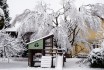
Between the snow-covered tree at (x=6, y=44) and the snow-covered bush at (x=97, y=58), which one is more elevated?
the snow-covered tree at (x=6, y=44)

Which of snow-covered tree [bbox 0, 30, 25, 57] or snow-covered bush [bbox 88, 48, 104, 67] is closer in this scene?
snow-covered bush [bbox 88, 48, 104, 67]

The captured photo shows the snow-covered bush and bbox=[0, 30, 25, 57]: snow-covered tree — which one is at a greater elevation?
bbox=[0, 30, 25, 57]: snow-covered tree

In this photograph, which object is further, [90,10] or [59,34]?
[90,10]

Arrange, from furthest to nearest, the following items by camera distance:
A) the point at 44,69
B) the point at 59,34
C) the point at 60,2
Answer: the point at 60,2, the point at 59,34, the point at 44,69

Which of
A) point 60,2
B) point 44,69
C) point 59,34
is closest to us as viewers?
point 44,69

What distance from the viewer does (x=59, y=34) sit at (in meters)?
19.7

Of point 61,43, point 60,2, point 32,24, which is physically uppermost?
point 60,2

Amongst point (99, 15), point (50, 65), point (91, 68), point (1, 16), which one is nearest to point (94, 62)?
point (91, 68)

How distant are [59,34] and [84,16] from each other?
266 cm

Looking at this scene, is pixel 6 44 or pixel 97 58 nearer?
pixel 97 58

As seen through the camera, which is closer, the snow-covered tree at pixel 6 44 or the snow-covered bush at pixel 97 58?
the snow-covered bush at pixel 97 58

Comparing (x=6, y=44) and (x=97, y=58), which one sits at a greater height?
(x=6, y=44)

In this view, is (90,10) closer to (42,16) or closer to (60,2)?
(60,2)

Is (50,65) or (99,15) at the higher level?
(99,15)
